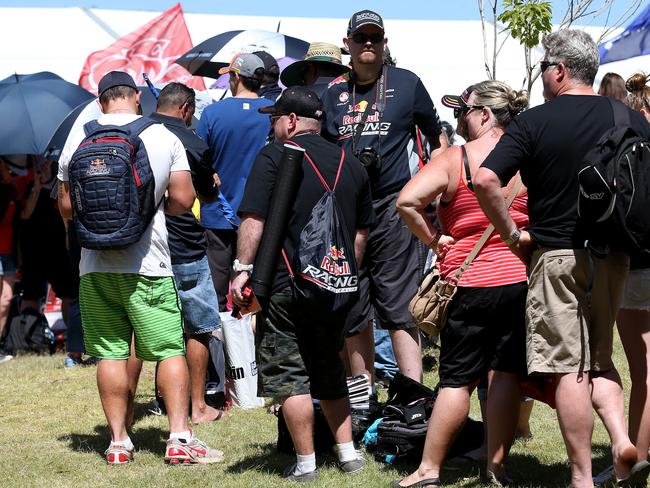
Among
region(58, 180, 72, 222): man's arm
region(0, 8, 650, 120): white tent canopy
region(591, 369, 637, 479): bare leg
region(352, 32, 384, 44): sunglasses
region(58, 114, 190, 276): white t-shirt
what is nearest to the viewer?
region(591, 369, 637, 479): bare leg

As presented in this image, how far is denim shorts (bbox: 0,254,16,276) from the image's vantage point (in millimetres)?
10086

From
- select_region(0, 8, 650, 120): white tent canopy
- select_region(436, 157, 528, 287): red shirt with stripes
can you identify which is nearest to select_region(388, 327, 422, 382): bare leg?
select_region(436, 157, 528, 287): red shirt with stripes

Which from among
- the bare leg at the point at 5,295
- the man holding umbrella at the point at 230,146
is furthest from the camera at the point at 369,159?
the bare leg at the point at 5,295

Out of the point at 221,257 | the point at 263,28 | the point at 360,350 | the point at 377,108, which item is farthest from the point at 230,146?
the point at 263,28

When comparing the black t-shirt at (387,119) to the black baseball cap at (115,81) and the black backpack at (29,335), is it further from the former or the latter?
the black backpack at (29,335)

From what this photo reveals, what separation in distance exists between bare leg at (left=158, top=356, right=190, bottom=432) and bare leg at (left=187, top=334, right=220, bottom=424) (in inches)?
42.8

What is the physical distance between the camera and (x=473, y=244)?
4949mm

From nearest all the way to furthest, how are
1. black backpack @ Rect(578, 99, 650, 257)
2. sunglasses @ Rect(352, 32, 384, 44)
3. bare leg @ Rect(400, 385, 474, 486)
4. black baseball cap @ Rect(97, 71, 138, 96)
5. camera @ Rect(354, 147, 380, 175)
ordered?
1. black backpack @ Rect(578, 99, 650, 257)
2. bare leg @ Rect(400, 385, 474, 486)
3. black baseball cap @ Rect(97, 71, 138, 96)
4. camera @ Rect(354, 147, 380, 175)
5. sunglasses @ Rect(352, 32, 384, 44)

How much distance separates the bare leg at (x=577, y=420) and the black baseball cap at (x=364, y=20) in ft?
9.15

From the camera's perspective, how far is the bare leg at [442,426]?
15.8 feet

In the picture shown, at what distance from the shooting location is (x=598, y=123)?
4.43 meters

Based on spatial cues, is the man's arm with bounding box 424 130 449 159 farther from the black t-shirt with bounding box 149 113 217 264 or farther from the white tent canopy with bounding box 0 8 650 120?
the white tent canopy with bounding box 0 8 650 120

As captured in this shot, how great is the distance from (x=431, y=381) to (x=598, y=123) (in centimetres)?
372

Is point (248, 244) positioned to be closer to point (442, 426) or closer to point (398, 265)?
point (442, 426)
